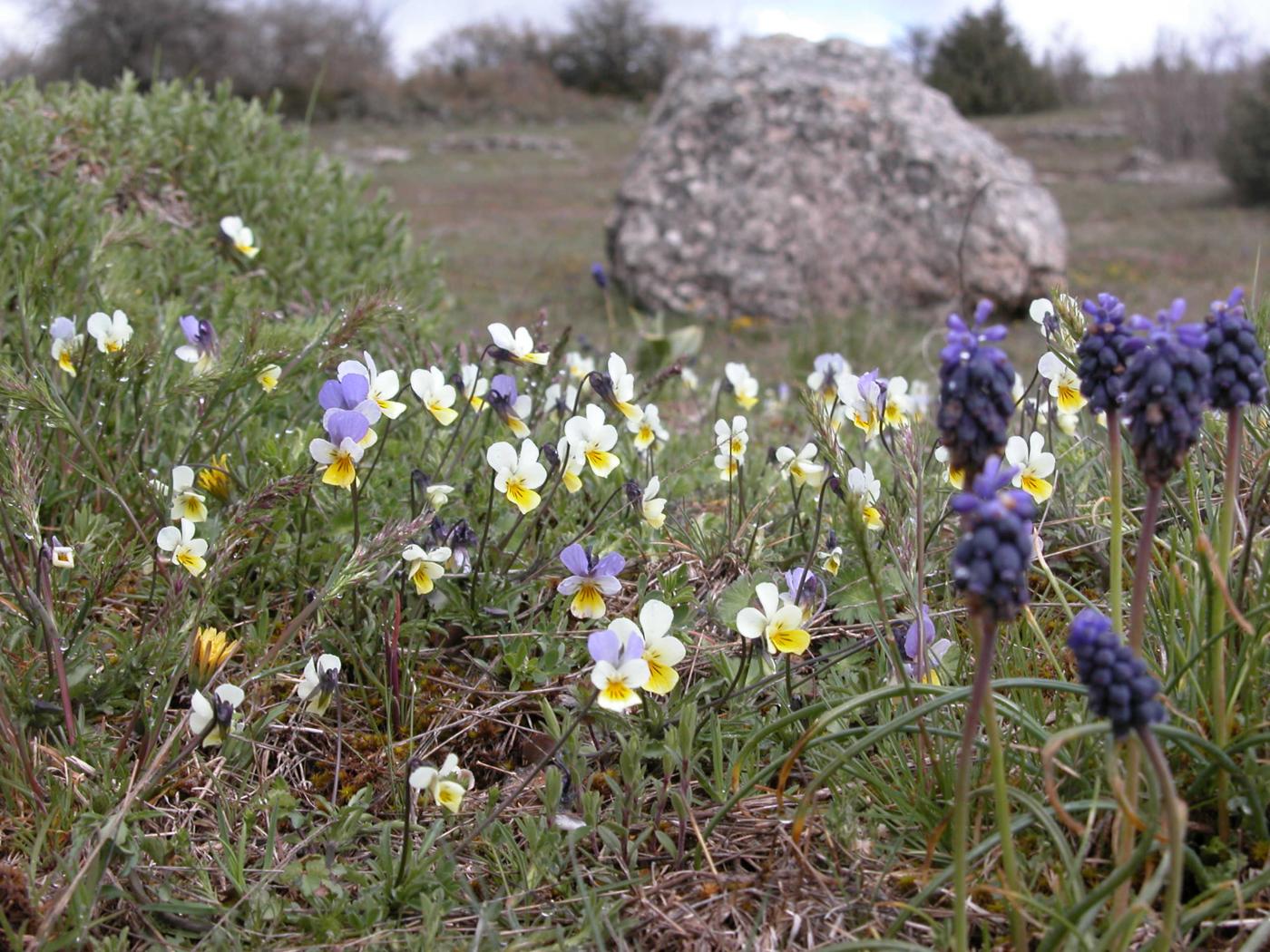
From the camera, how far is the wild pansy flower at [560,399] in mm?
2840

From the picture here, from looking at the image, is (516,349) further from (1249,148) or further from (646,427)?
(1249,148)

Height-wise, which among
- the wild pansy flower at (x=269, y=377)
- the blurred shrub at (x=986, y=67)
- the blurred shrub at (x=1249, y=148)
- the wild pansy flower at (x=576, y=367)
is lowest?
the wild pansy flower at (x=576, y=367)

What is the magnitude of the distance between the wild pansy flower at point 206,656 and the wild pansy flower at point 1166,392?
4.59ft

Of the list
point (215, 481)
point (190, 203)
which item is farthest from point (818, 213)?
point (215, 481)

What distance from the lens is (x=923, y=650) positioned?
1.79 m

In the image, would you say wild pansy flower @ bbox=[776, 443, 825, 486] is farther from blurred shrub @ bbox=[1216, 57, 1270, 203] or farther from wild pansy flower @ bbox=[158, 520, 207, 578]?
blurred shrub @ bbox=[1216, 57, 1270, 203]

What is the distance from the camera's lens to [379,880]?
1.75m

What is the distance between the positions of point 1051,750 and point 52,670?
1.65 metres

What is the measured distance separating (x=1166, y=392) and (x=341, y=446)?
1303 mm

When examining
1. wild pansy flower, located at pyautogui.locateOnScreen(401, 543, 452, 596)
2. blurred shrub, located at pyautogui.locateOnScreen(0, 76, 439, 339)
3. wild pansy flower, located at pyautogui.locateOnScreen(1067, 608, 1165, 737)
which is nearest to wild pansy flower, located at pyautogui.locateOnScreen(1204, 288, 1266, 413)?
wild pansy flower, located at pyautogui.locateOnScreen(1067, 608, 1165, 737)

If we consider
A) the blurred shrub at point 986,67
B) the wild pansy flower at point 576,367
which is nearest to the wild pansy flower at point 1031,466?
the wild pansy flower at point 576,367

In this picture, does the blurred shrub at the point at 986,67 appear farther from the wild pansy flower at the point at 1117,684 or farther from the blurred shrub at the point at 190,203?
the wild pansy flower at the point at 1117,684

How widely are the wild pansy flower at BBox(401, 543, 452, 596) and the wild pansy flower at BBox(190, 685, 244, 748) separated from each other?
0.37 m

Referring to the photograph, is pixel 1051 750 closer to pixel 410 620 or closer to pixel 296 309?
pixel 410 620
